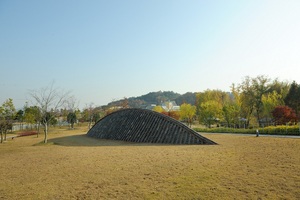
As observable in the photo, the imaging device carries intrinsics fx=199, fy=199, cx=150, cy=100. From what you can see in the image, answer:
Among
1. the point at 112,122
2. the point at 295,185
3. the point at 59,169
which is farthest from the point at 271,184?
the point at 112,122

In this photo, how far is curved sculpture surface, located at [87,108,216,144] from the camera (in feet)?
73.0

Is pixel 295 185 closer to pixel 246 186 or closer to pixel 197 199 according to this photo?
pixel 246 186

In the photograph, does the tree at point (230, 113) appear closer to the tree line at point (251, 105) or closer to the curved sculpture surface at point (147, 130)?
the tree line at point (251, 105)

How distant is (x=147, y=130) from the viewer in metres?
24.8

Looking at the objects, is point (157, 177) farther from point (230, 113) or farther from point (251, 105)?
point (251, 105)

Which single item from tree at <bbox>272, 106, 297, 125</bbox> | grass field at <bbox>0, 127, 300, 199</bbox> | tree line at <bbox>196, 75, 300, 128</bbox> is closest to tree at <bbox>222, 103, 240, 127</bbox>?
tree line at <bbox>196, 75, 300, 128</bbox>

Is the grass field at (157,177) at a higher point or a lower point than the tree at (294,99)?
lower

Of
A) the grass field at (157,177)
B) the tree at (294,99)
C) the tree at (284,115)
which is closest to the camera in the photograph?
the grass field at (157,177)

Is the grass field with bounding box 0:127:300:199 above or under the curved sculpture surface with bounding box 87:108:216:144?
under

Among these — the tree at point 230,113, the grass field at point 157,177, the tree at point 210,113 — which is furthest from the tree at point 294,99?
the grass field at point 157,177

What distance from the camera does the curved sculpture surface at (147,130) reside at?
2224cm

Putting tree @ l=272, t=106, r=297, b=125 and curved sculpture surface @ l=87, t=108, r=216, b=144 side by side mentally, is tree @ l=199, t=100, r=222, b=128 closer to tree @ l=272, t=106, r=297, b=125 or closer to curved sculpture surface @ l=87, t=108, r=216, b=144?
tree @ l=272, t=106, r=297, b=125

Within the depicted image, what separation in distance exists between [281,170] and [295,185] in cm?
222

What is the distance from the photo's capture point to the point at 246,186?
841cm
